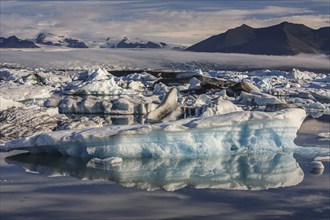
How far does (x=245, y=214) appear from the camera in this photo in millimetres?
6113

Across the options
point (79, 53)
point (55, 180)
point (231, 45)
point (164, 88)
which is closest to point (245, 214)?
point (55, 180)

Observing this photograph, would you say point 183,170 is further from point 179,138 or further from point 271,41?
point 271,41

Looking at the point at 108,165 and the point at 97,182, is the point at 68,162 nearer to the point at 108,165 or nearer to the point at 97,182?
the point at 108,165

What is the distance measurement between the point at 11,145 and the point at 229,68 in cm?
9918

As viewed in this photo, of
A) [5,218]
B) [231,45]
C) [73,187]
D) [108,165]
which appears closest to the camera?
[5,218]

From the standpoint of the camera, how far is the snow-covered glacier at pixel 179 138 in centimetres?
896

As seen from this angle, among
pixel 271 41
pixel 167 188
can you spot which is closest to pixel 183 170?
pixel 167 188

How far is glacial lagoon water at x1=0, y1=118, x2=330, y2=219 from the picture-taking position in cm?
616

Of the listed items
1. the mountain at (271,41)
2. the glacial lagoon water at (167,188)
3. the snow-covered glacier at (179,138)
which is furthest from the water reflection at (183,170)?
the mountain at (271,41)

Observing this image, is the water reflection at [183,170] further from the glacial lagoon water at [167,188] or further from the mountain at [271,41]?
the mountain at [271,41]

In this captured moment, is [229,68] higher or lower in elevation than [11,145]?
lower

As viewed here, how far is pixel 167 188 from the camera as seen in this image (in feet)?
23.9

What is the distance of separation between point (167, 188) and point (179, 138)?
1.99 m

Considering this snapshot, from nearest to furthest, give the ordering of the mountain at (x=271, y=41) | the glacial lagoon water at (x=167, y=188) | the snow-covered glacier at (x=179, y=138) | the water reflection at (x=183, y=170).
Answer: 1. the glacial lagoon water at (x=167, y=188)
2. the water reflection at (x=183, y=170)
3. the snow-covered glacier at (x=179, y=138)
4. the mountain at (x=271, y=41)
